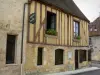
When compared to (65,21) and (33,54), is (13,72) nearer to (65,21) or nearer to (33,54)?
(33,54)

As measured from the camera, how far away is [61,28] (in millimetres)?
17266

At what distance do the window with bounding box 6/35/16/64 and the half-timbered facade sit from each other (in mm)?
897

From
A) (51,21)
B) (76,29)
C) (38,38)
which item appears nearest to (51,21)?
(51,21)

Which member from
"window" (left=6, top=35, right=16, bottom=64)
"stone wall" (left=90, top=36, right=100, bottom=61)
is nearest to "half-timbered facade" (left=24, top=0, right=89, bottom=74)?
"window" (left=6, top=35, right=16, bottom=64)

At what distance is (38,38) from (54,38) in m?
1.98

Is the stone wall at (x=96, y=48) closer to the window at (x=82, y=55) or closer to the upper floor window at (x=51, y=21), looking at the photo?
the window at (x=82, y=55)

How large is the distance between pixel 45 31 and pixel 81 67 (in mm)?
6834

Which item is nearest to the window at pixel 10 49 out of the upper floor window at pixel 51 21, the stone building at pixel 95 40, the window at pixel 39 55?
the window at pixel 39 55

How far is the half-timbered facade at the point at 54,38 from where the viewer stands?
558 inches

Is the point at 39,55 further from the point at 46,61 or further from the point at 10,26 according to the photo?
the point at 10,26

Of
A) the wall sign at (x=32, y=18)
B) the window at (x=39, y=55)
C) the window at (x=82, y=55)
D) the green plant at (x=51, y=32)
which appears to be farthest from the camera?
the window at (x=82, y=55)

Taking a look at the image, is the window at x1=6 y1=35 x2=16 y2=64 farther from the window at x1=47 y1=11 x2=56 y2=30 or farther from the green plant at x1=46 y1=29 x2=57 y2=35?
A: the window at x1=47 y1=11 x2=56 y2=30

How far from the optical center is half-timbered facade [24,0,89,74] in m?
14.2

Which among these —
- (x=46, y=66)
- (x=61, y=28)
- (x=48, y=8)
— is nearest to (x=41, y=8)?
(x=48, y=8)
